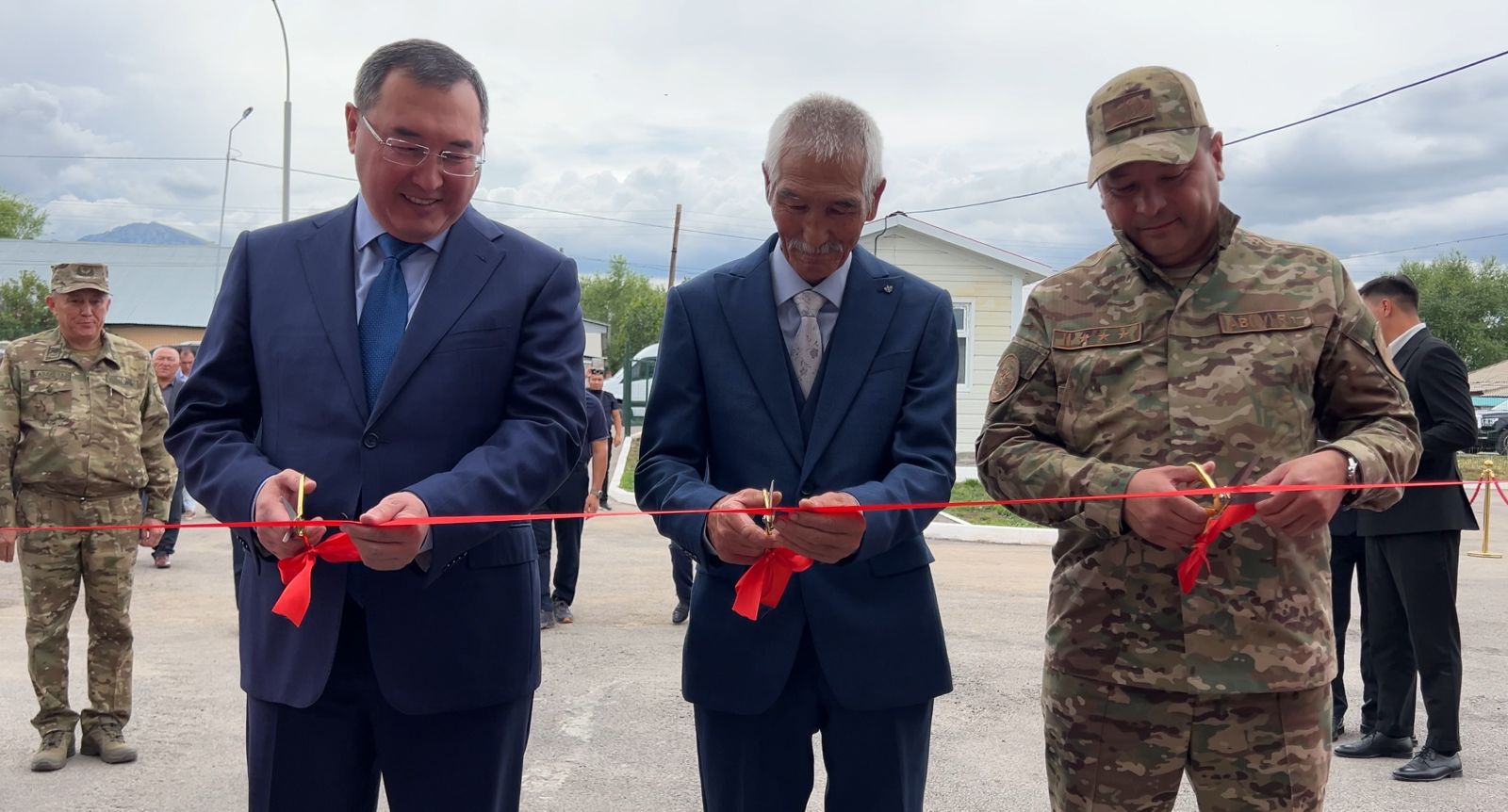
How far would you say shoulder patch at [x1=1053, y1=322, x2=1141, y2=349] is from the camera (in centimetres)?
260

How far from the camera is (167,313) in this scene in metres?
50.7

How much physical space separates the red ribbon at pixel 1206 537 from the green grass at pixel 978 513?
11898 millimetres

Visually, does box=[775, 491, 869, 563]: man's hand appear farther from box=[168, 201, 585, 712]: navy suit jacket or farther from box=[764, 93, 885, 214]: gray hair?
box=[764, 93, 885, 214]: gray hair

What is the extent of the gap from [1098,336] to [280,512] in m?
1.76

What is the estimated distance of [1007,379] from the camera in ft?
8.99

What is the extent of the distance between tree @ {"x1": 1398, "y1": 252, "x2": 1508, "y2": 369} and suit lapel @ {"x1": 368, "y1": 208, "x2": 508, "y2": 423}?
76910 millimetres

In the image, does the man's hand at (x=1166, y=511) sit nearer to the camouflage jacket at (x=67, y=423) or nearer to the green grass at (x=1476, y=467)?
the camouflage jacket at (x=67, y=423)

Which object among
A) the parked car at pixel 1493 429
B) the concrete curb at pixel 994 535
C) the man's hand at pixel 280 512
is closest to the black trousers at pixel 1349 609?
the man's hand at pixel 280 512

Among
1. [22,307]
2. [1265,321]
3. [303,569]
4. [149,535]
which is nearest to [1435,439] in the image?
[1265,321]

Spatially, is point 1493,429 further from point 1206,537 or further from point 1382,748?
point 1206,537

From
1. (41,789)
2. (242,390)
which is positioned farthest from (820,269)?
(41,789)

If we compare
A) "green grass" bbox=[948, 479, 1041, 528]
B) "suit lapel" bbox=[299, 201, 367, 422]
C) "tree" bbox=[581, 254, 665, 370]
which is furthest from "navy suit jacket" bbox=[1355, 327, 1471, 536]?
"tree" bbox=[581, 254, 665, 370]

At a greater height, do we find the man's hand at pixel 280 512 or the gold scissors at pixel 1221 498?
the gold scissors at pixel 1221 498

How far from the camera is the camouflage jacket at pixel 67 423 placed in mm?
5625
